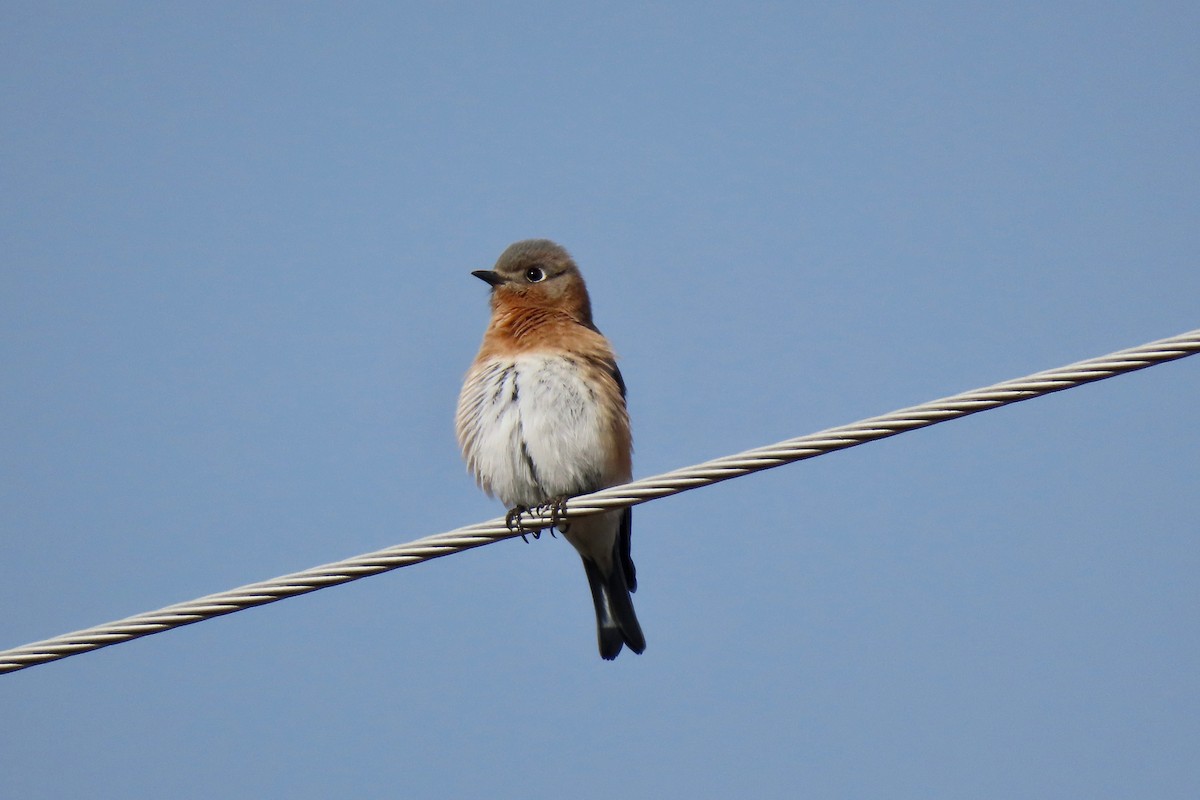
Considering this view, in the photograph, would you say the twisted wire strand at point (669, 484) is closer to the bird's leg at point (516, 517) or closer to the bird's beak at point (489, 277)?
the bird's leg at point (516, 517)

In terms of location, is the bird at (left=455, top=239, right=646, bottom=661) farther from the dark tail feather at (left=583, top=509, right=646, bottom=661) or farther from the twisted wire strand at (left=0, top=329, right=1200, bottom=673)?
the twisted wire strand at (left=0, top=329, right=1200, bottom=673)

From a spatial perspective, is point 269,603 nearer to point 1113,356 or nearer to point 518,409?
point 518,409

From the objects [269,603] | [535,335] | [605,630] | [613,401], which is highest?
[535,335]

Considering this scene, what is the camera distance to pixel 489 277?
28.8 feet

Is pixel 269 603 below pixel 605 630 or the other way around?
the other way around

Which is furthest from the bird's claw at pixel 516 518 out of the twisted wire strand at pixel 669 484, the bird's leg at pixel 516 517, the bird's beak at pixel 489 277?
the bird's beak at pixel 489 277

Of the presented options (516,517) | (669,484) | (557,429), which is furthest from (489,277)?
(669,484)

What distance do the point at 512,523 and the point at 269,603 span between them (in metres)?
1.85

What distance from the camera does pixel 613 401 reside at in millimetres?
7613

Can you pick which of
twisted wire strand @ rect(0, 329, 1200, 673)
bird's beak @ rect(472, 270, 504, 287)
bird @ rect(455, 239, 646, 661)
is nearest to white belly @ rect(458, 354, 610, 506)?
bird @ rect(455, 239, 646, 661)

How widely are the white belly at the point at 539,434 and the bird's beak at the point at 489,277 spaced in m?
1.33

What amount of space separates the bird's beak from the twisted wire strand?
140 inches

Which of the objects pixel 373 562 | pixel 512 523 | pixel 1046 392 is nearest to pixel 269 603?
pixel 373 562

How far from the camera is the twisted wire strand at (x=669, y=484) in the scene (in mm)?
4621
